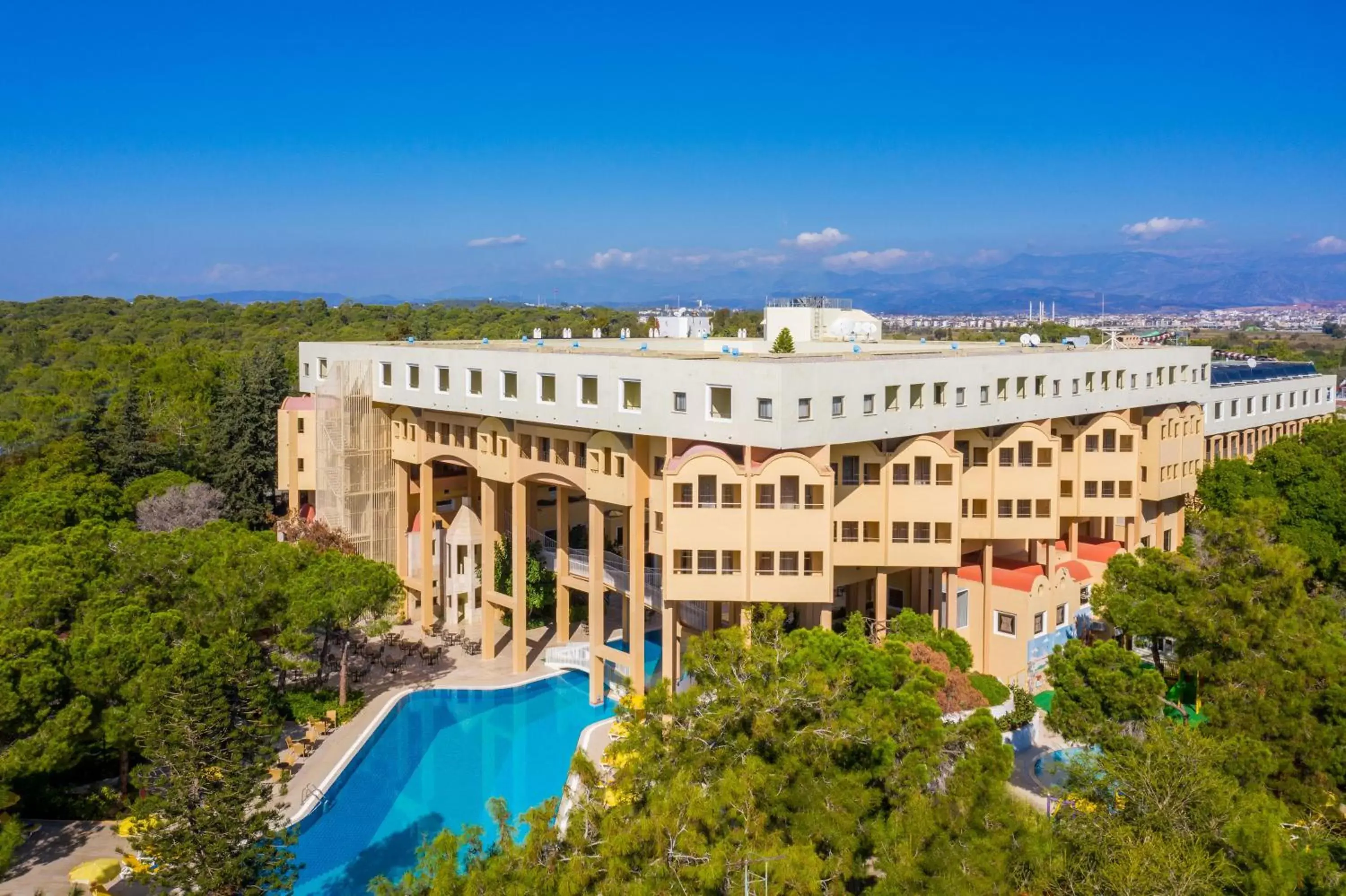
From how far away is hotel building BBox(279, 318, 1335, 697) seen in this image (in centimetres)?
2258

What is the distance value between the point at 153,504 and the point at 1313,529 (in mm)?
39869

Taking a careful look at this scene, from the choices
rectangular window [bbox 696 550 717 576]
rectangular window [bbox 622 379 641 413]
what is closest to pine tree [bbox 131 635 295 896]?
rectangular window [bbox 696 550 717 576]

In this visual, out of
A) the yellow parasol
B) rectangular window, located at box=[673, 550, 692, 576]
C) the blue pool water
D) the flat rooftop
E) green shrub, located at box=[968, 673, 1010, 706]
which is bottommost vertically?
the blue pool water

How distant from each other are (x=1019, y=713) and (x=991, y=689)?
864 millimetres

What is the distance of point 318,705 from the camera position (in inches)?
1043

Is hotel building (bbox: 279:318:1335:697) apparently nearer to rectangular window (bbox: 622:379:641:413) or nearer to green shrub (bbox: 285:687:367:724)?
rectangular window (bbox: 622:379:641:413)

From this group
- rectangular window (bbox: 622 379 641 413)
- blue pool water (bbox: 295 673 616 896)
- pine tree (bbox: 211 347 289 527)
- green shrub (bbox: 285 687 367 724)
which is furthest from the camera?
pine tree (bbox: 211 347 289 527)

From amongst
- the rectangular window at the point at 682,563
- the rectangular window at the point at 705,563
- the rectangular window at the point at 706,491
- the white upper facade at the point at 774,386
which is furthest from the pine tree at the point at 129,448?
the rectangular window at the point at 706,491

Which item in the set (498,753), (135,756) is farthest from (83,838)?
(498,753)

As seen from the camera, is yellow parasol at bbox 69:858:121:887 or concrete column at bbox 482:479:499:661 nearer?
yellow parasol at bbox 69:858:121:887

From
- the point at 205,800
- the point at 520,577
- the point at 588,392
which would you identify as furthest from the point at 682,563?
the point at 205,800

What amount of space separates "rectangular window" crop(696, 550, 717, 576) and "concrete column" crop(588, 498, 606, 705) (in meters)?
4.40

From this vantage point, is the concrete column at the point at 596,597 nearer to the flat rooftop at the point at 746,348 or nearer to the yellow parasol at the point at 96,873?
the flat rooftop at the point at 746,348

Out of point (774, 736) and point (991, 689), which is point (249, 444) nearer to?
point (991, 689)
